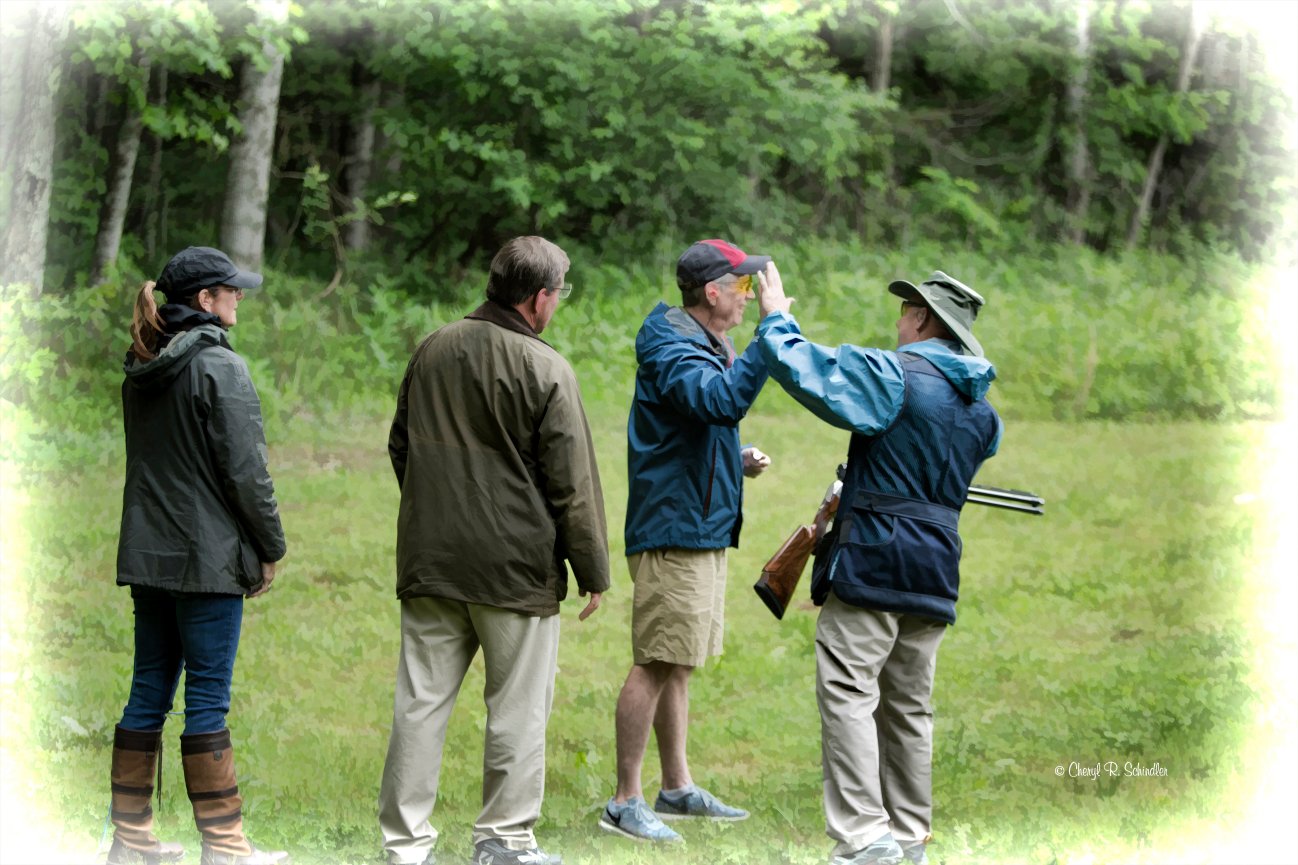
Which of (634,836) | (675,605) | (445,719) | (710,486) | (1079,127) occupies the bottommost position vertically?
(634,836)

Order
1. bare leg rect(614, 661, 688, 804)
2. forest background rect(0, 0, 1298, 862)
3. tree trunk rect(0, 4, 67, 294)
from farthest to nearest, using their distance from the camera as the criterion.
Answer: tree trunk rect(0, 4, 67, 294) → forest background rect(0, 0, 1298, 862) → bare leg rect(614, 661, 688, 804)

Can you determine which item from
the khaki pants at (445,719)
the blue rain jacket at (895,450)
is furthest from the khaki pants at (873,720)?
the khaki pants at (445,719)

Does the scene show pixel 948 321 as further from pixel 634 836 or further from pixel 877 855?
pixel 634 836

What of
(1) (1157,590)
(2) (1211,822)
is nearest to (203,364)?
(2) (1211,822)

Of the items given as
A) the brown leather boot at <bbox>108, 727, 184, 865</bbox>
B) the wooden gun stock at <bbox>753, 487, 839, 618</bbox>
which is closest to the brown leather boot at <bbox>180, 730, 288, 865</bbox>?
the brown leather boot at <bbox>108, 727, 184, 865</bbox>

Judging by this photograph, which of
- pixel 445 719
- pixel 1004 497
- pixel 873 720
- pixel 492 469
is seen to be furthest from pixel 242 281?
pixel 1004 497

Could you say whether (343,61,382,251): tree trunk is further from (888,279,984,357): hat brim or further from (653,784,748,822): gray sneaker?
(888,279,984,357): hat brim

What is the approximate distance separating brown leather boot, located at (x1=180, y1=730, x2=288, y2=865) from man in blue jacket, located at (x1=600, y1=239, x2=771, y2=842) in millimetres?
1156

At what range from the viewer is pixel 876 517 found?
166 inches

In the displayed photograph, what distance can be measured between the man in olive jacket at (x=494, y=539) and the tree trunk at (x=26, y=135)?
718cm

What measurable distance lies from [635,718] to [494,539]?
936 mm

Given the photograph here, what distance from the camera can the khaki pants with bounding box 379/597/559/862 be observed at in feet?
13.3

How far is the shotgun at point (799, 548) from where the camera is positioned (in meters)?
4.59

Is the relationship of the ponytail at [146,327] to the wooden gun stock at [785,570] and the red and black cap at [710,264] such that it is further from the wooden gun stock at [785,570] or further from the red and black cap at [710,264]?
the wooden gun stock at [785,570]
